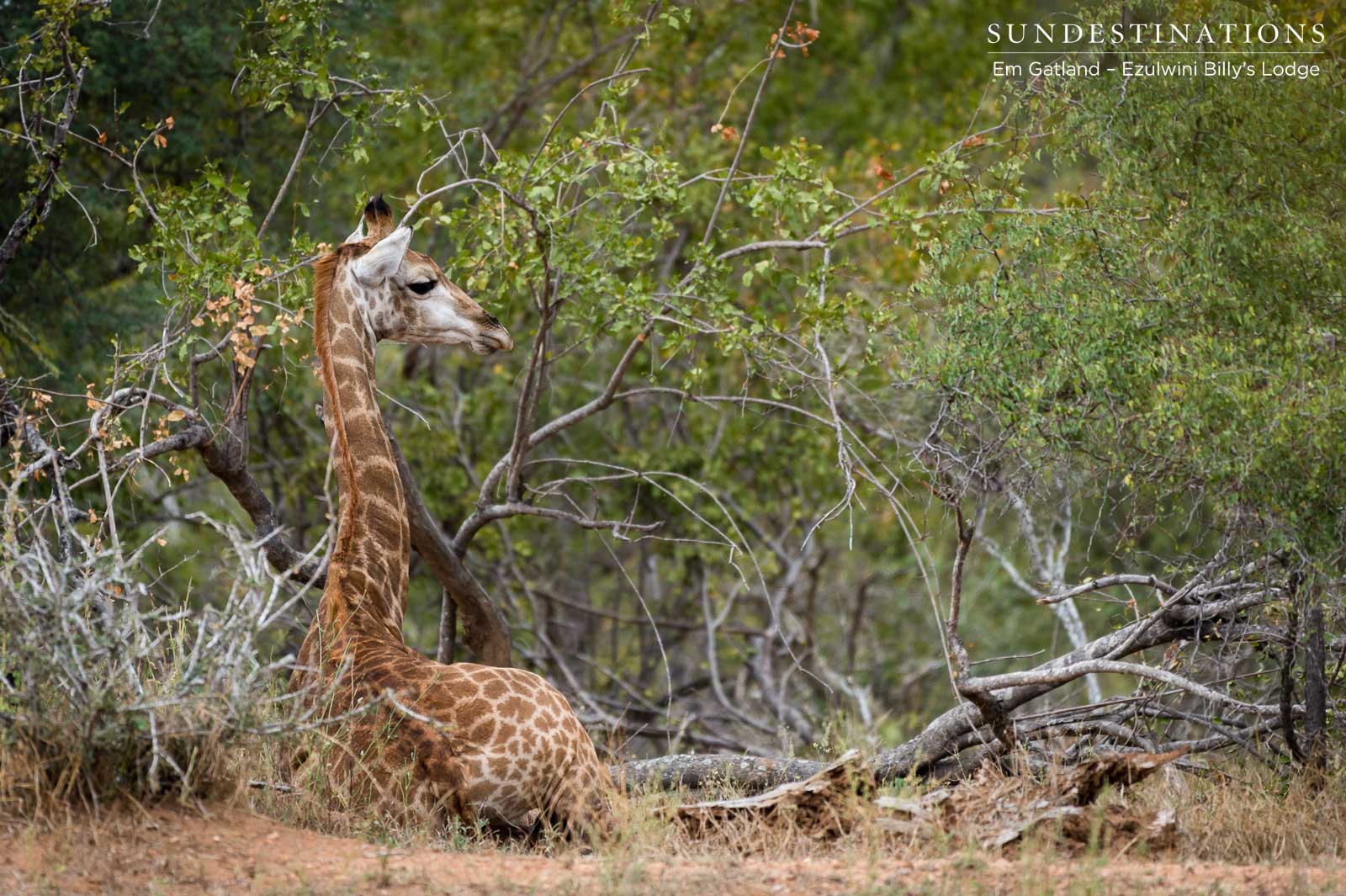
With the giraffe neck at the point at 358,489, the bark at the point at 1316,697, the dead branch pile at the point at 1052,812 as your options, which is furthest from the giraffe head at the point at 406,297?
the bark at the point at 1316,697

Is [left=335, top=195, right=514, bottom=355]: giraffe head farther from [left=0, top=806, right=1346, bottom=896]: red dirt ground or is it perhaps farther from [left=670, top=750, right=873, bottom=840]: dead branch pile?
[left=0, top=806, right=1346, bottom=896]: red dirt ground

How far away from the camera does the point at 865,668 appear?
50.1 ft

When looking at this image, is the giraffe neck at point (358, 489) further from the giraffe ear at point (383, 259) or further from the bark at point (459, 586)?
the bark at point (459, 586)

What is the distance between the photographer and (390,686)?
587 cm

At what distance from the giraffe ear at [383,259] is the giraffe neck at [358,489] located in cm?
12

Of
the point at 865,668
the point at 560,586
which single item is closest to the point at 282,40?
the point at 560,586

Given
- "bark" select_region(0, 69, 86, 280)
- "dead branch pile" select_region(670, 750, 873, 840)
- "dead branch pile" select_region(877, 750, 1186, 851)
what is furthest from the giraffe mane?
"dead branch pile" select_region(877, 750, 1186, 851)

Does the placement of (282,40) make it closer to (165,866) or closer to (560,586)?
(165,866)

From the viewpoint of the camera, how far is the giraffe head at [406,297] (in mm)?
7340

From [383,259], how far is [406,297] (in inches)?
13.5

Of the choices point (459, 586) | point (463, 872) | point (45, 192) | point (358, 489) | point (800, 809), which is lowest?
point (800, 809)

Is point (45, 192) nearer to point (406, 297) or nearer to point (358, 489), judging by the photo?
point (406, 297)

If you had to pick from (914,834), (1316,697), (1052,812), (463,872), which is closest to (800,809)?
(914,834)

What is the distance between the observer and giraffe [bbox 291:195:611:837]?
578cm
